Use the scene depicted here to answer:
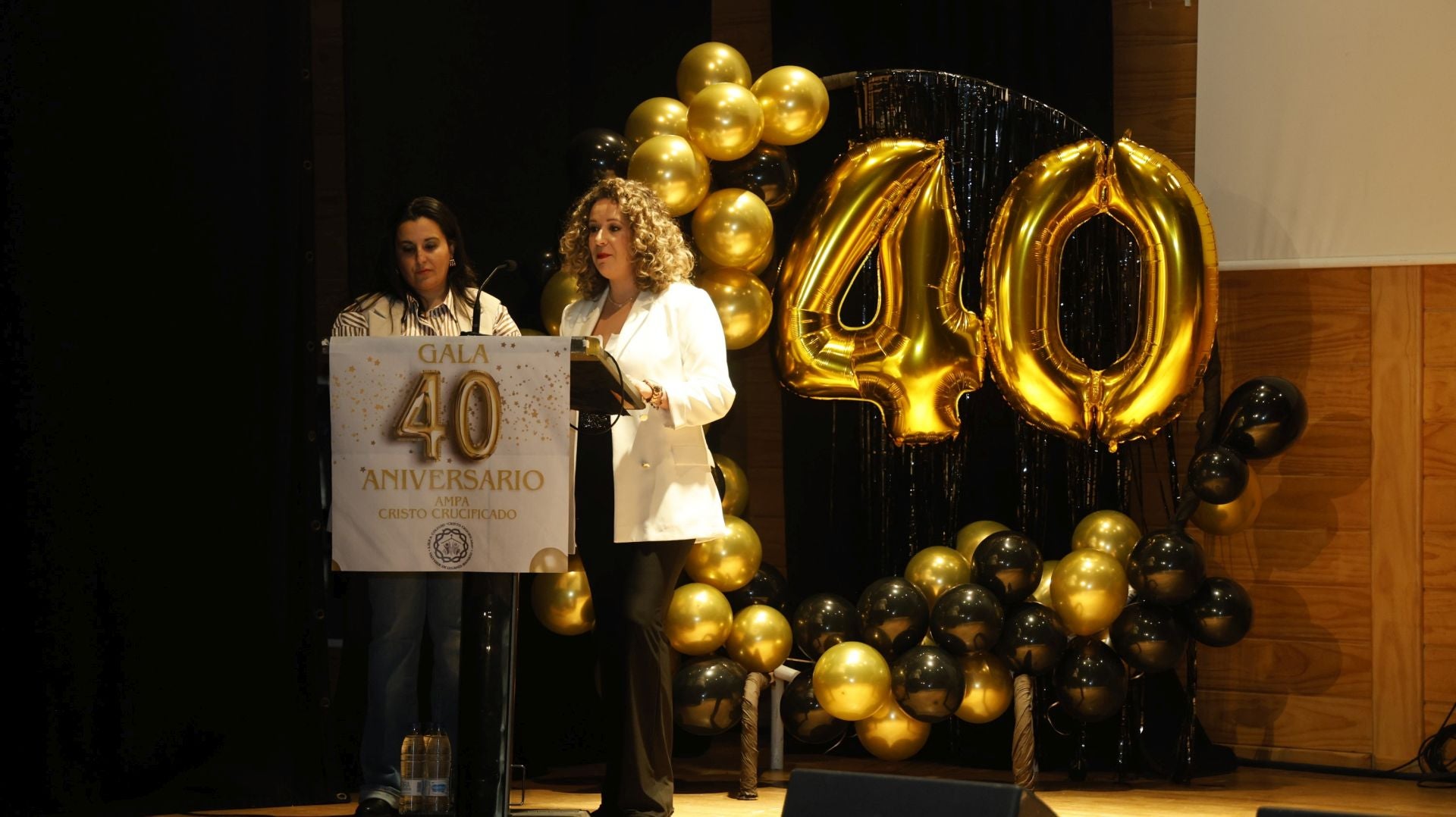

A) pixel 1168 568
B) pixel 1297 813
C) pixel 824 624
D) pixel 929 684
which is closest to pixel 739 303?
pixel 824 624

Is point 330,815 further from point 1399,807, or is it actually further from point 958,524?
point 1399,807

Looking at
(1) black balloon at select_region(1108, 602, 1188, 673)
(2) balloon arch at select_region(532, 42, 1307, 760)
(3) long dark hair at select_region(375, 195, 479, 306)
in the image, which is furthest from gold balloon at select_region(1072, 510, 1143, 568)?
(3) long dark hair at select_region(375, 195, 479, 306)

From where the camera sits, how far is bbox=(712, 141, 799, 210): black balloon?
13.1ft

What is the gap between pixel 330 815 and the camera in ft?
11.7

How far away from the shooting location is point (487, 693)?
9.13 feet

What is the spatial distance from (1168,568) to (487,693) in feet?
5.66

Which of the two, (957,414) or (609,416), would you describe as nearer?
(609,416)

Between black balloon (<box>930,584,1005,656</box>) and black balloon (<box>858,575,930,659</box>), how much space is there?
2.4 inches

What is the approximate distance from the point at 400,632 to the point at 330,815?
0.57 metres

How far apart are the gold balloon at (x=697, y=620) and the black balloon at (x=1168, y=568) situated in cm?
101

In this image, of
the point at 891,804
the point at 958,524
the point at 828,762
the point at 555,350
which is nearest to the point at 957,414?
the point at 958,524

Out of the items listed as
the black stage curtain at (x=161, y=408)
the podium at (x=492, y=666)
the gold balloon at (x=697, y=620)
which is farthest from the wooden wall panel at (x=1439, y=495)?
the black stage curtain at (x=161, y=408)

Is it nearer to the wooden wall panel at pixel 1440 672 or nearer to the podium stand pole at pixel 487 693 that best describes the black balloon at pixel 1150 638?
the wooden wall panel at pixel 1440 672

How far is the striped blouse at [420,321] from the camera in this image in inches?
131
